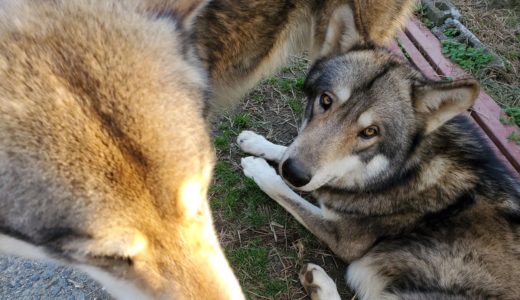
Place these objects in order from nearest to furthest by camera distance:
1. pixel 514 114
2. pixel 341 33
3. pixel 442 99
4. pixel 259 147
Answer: pixel 442 99 < pixel 341 33 < pixel 259 147 < pixel 514 114

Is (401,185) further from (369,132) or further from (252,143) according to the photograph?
(252,143)

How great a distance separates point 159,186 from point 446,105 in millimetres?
1861

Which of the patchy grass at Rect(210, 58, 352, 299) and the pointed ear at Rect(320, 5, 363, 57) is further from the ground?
the pointed ear at Rect(320, 5, 363, 57)

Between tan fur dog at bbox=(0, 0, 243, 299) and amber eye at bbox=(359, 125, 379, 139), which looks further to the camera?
Answer: amber eye at bbox=(359, 125, 379, 139)

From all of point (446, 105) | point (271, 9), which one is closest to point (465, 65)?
point (446, 105)

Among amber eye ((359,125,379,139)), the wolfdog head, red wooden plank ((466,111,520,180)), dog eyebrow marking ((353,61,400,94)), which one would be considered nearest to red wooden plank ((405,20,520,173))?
red wooden plank ((466,111,520,180))

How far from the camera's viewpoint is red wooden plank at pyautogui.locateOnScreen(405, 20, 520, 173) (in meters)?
3.90

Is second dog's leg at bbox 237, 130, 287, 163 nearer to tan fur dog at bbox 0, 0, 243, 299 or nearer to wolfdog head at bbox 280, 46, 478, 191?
wolfdog head at bbox 280, 46, 478, 191

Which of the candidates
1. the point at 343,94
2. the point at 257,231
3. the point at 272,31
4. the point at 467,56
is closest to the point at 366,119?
the point at 343,94

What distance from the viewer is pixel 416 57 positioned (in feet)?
15.6

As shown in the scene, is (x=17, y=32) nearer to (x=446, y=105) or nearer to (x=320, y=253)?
(x=446, y=105)

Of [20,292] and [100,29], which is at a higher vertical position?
[100,29]

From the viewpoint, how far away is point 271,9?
2941mm

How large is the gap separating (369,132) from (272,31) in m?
0.98
